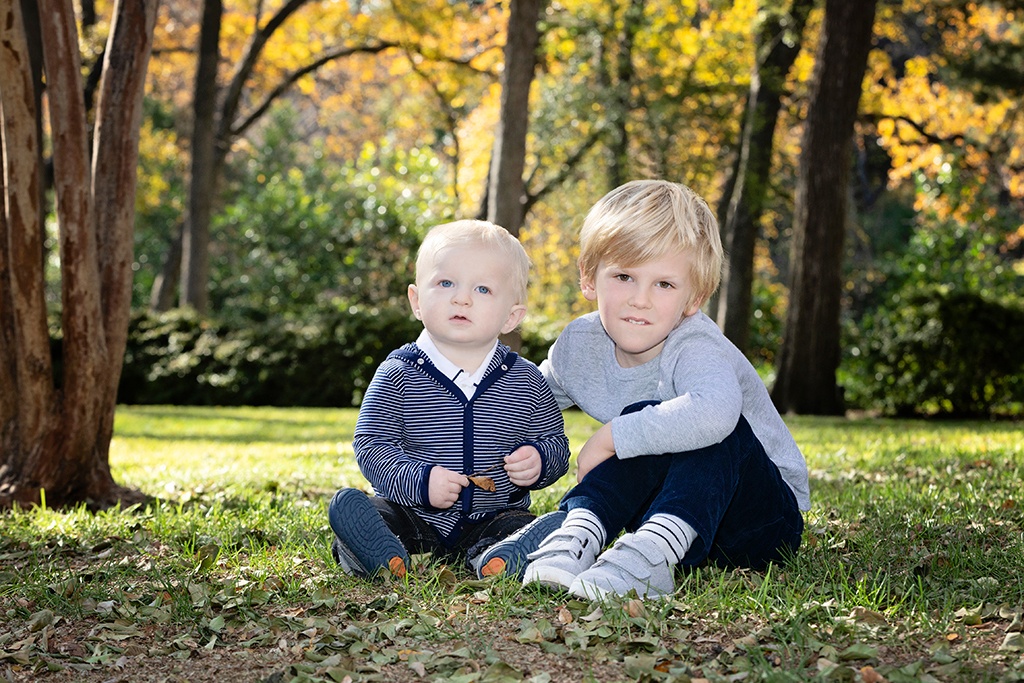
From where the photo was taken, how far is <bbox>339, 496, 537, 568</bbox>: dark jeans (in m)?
3.21

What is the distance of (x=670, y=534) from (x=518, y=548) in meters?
Result: 0.51

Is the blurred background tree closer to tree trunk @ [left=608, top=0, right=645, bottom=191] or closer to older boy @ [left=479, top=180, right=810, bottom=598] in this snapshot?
tree trunk @ [left=608, top=0, right=645, bottom=191]

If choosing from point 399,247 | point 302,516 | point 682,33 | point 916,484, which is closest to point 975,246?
point 682,33

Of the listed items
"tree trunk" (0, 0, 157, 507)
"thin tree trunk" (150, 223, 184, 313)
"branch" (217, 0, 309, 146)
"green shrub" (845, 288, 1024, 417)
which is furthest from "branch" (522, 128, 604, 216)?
"tree trunk" (0, 0, 157, 507)

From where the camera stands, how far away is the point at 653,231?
3.03 m

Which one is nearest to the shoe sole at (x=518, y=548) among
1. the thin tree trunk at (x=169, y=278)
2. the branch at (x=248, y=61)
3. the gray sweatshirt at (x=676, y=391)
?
the gray sweatshirt at (x=676, y=391)

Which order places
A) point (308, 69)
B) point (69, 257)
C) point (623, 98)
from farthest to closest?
1. point (308, 69)
2. point (623, 98)
3. point (69, 257)

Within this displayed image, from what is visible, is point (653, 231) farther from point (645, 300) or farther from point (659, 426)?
point (659, 426)

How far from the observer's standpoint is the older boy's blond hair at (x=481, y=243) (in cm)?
314

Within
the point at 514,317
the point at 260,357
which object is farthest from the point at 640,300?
the point at 260,357

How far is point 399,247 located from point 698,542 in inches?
563

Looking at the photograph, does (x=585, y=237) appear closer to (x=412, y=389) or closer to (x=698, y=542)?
(x=412, y=389)

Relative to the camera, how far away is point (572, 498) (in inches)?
117

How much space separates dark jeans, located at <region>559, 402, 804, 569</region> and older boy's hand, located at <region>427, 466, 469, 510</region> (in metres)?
0.33
